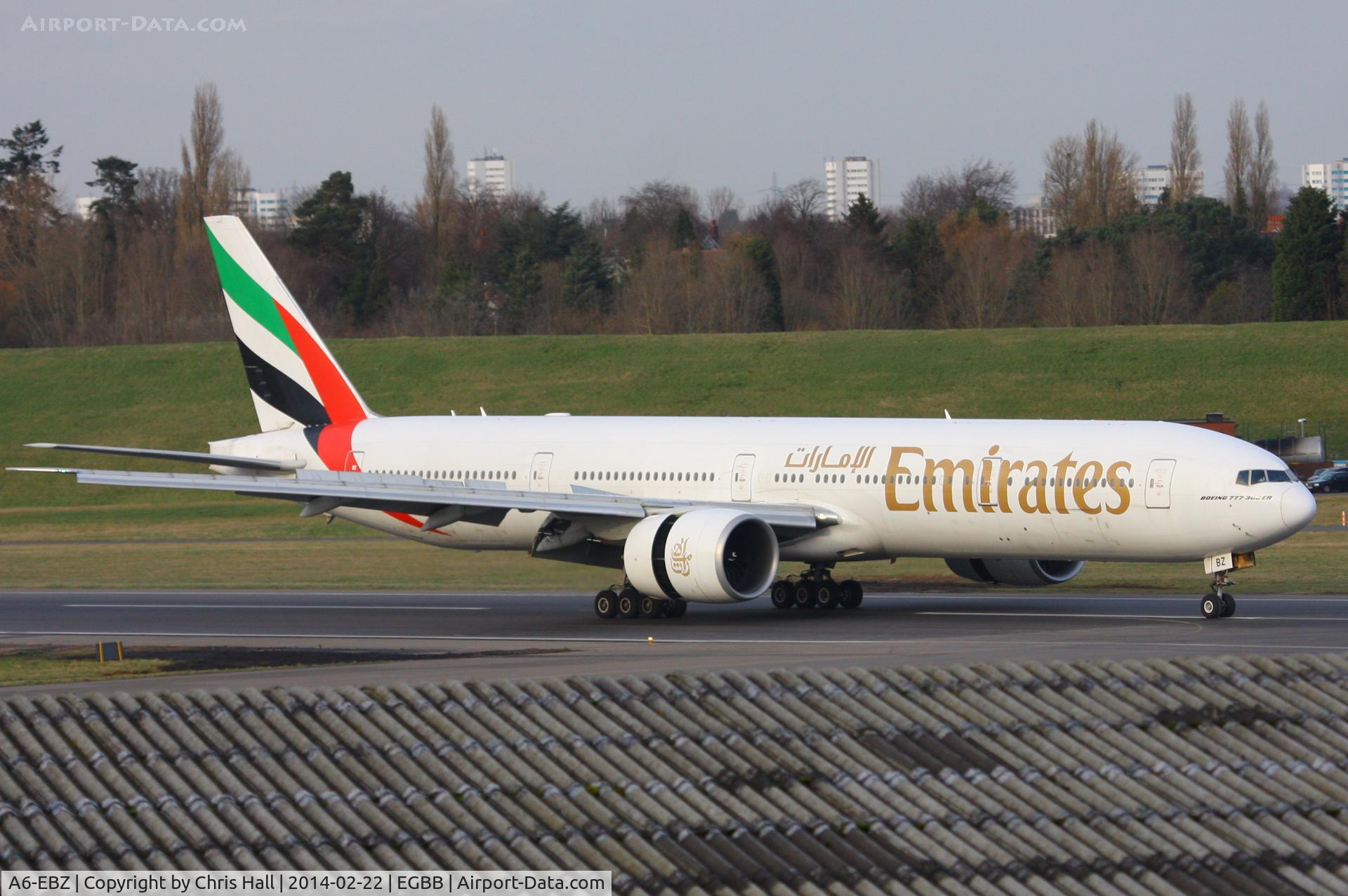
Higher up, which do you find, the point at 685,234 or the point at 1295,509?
the point at 685,234

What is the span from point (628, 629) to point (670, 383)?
185 ft

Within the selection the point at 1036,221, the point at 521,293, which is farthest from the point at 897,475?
the point at 1036,221

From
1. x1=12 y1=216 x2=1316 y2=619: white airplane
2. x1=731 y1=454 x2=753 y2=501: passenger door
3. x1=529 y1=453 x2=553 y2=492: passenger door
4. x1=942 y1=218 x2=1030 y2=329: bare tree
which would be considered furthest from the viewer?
x1=942 y1=218 x2=1030 y2=329: bare tree

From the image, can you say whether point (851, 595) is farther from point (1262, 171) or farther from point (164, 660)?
point (1262, 171)

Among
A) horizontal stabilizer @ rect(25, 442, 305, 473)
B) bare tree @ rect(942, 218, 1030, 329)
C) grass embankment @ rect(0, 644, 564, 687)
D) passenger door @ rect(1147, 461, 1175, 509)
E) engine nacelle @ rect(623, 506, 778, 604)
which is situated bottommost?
grass embankment @ rect(0, 644, 564, 687)

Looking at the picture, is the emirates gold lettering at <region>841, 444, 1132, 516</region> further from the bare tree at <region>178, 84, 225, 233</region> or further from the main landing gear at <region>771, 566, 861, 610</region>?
the bare tree at <region>178, 84, 225, 233</region>

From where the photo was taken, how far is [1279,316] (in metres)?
95.1

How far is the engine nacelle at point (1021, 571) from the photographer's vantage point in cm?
3008

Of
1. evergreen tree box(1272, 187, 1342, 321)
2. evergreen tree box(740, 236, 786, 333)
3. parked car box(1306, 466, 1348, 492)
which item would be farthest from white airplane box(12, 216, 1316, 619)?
evergreen tree box(1272, 187, 1342, 321)

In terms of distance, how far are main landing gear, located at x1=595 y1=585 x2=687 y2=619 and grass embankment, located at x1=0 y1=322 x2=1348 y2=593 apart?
103ft

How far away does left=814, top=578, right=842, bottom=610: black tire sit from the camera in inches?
1206

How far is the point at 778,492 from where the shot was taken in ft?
98.6

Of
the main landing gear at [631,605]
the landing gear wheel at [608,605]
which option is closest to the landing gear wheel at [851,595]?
the main landing gear at [631,605]

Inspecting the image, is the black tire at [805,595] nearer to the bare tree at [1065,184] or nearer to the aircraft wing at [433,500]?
the aircraft wing at [433,500]
